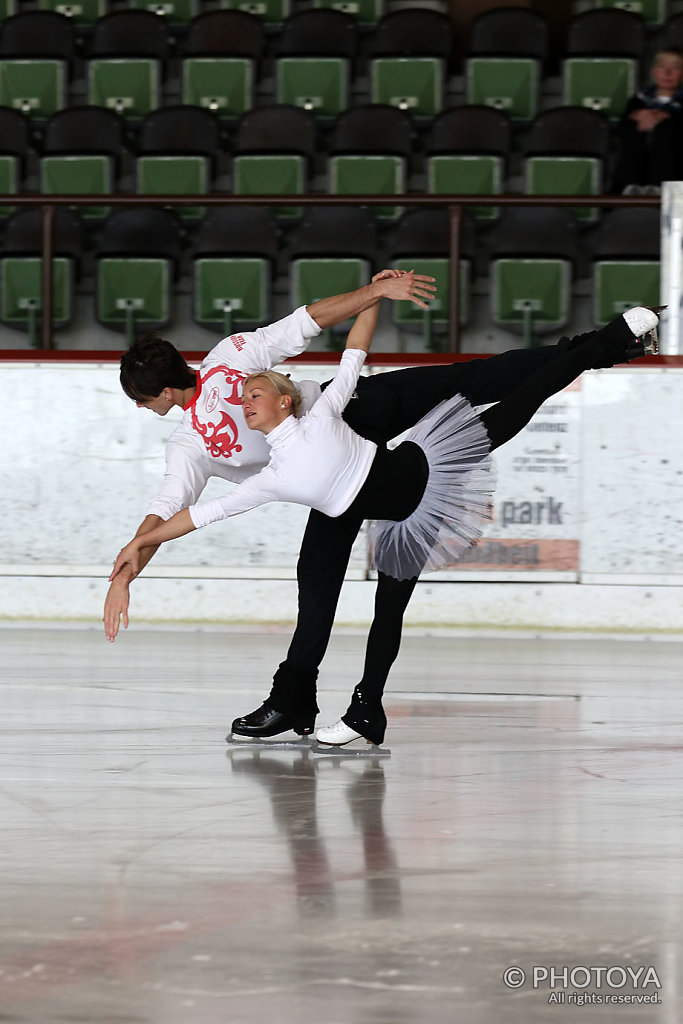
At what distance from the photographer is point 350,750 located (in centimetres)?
369

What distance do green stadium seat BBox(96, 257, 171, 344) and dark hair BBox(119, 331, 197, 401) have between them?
13.1 ft

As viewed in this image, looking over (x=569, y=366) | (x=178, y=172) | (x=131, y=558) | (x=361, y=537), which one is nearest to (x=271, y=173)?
(x=178, y=172)

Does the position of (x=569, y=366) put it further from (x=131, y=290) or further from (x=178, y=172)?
(x=178, y=172)

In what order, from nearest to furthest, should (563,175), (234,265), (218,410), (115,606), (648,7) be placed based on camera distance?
(115,606) → (218,410) → (234,265) → (563,175) → (648,7)

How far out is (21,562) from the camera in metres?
6.56

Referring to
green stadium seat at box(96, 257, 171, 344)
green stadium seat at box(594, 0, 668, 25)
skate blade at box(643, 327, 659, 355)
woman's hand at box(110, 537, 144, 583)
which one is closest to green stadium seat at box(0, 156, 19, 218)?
green stadium seat at box(96, 257, 171, 344)

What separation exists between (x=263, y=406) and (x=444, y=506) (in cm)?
58

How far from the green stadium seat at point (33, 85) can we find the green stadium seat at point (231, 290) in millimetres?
2187

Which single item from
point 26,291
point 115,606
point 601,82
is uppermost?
point 601,82

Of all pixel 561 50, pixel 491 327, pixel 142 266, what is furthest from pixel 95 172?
pixel 561 50

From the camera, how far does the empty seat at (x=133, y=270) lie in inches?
296

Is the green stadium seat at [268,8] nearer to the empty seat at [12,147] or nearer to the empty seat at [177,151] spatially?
the empty seat at [177,151]

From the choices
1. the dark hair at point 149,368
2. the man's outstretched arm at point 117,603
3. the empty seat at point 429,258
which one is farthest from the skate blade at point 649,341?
the empty seat at point 429,258

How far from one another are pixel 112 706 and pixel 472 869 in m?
2.02
